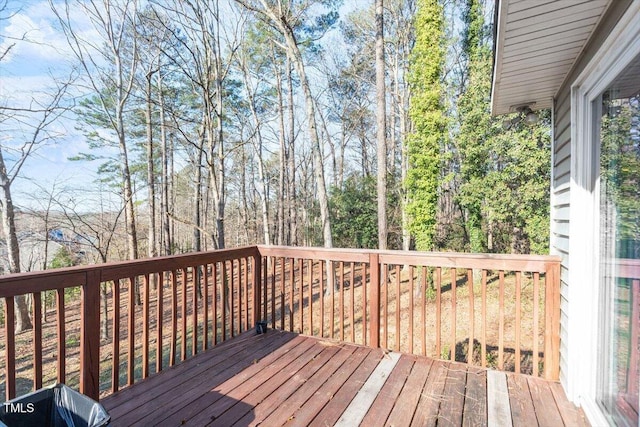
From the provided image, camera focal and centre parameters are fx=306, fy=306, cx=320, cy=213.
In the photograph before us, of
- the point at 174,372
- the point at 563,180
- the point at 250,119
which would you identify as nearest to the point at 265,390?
the point at 174,372

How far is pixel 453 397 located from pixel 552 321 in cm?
95

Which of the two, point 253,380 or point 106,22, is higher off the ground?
point 106,22

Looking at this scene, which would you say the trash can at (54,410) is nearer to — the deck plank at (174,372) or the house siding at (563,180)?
the deck plank at (174,372)

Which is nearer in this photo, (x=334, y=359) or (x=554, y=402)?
(x=554, y=402)

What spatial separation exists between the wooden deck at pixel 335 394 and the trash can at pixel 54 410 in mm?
432

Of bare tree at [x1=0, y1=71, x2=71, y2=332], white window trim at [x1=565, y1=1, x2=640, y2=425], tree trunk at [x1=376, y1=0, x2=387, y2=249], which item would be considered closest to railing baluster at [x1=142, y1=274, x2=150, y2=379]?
white window trim at [x1=565, y1=1, x2=640, y2=425]

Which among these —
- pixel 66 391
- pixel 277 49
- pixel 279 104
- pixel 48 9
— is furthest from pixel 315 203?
pixel 66 391

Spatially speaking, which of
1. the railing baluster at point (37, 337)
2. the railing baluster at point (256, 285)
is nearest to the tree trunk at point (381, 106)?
the railing baluster at point (256, 285)

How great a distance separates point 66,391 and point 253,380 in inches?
45.6

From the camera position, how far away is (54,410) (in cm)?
146

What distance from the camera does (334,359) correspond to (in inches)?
104

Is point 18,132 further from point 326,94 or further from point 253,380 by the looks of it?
point 326,94

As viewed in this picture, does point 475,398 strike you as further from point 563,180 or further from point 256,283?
point 256,283

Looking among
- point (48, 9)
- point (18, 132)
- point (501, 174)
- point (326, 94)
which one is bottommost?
point (501, 174)
